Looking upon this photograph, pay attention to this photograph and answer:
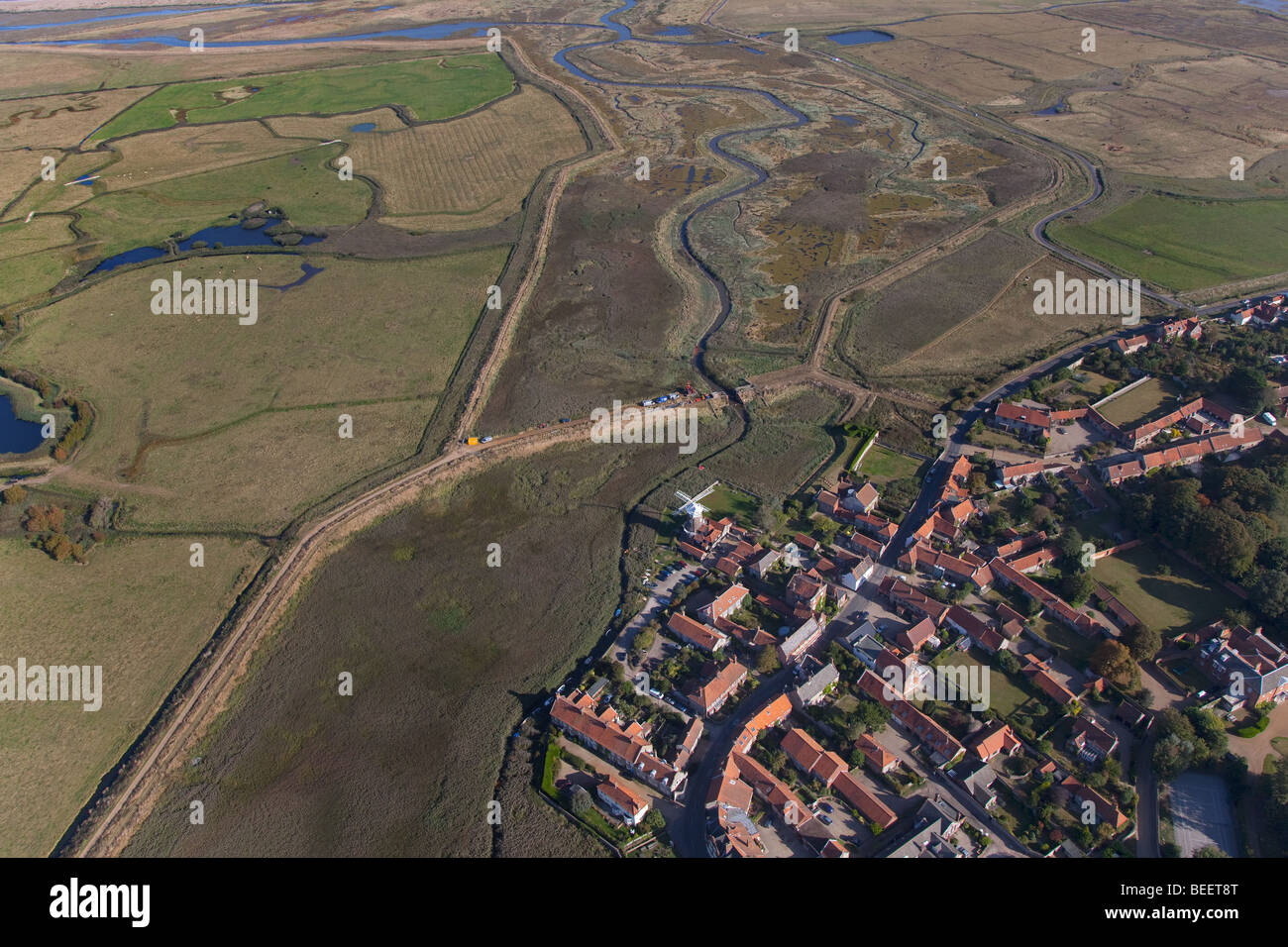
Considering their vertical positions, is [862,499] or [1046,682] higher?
[862,499]

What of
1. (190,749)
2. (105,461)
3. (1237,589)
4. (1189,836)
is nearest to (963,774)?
(1189,836)

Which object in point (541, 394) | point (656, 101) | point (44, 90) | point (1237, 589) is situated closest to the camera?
point (1237, 589)

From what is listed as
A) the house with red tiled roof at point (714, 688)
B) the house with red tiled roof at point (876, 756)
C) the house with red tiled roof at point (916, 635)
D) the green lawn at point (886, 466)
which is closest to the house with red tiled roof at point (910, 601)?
the house with red tiled roof at point (916, 635)

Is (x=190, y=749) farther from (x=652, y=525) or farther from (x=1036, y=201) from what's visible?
(x=1036, y=201)

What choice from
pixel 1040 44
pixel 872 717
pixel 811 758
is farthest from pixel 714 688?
pixel 1040 44

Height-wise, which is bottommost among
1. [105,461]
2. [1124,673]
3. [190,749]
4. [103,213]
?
[190,749]

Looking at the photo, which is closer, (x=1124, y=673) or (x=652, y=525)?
(x=1124, y=673)

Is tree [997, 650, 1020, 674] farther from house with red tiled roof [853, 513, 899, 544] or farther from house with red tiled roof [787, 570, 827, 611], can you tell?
house with red tiled roof [853, 513, 899, 544]

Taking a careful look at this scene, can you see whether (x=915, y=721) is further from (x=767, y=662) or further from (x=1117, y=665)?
(x=1117, y=665)
